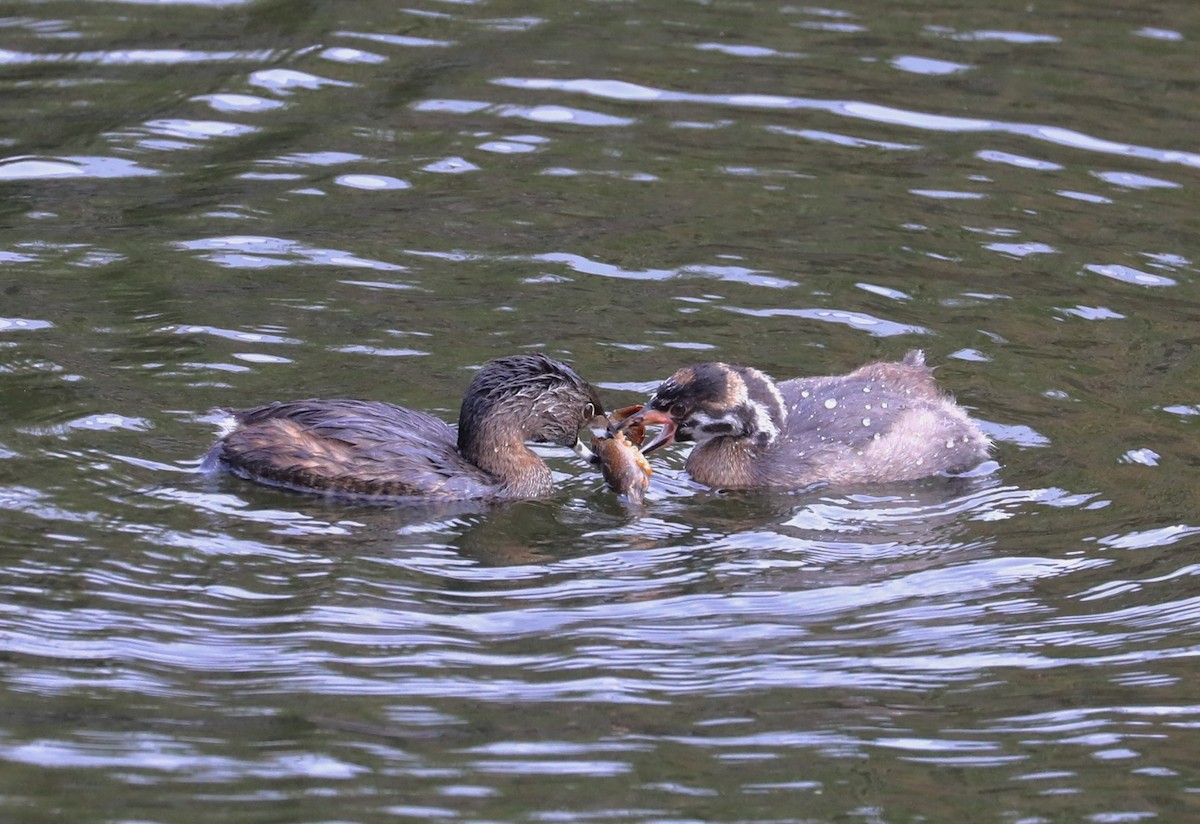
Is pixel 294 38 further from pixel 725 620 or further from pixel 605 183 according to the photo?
pixel 725 620

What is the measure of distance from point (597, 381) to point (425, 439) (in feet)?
4.45

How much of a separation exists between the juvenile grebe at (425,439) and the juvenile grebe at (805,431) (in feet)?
1.50

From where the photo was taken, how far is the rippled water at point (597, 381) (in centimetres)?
646

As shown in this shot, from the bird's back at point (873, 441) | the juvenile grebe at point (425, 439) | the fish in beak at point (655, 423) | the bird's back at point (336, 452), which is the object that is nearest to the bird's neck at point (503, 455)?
the juvenile grebe at point (425, 439)

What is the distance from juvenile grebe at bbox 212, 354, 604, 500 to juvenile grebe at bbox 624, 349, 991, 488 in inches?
17.9

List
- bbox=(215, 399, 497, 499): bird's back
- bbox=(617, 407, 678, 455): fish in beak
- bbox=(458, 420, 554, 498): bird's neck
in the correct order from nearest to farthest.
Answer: bbox=(215, 399, 497, 499): bird's back → bbox=(458, 420, 554, 498): bird's neck → bbox=(617, 407, 678, 455): fish in beak

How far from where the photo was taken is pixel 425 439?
8.95m

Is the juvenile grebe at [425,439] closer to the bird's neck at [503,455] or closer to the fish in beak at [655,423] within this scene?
the bird's neck at [503,455]

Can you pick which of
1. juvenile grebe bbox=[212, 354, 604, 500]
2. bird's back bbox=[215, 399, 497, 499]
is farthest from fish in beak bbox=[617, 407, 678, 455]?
bird's back bbox=[215, 399, 497, 499]

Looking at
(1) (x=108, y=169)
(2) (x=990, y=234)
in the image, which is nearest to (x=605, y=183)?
(2) (x=990, y=234)

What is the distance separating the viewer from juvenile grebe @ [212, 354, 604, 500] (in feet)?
28.7

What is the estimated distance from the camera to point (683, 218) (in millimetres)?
11977

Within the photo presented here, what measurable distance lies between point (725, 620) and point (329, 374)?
3232mm

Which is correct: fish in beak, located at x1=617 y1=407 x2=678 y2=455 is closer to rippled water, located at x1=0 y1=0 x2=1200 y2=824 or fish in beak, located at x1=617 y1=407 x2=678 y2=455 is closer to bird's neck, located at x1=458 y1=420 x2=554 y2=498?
rippled water, located at x1=0 y1=0 x2=1200 y2=824
